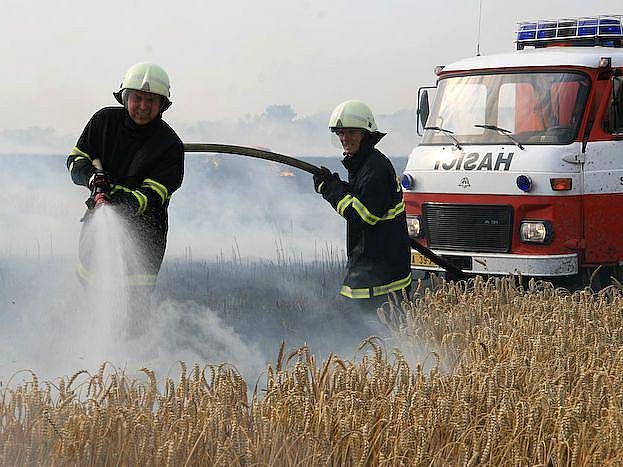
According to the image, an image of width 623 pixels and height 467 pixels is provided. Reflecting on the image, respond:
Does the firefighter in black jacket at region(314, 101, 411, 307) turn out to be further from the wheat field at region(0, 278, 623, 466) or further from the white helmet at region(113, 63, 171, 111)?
the wheat field at region(0, 278, 623, 466)

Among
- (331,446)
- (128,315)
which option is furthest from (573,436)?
(128,315)

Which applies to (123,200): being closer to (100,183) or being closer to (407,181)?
(100,183)

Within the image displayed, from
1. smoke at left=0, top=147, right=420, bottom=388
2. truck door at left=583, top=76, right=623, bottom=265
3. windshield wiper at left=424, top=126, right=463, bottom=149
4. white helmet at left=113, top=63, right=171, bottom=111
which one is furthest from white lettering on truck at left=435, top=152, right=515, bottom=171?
white helmet at left=113, top=63, right=171, bottom=111

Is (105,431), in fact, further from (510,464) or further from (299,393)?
(510,464)

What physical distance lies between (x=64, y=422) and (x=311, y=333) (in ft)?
12.4

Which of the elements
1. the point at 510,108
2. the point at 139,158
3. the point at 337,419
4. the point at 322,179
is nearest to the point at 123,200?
the point at 139,158

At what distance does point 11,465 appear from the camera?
4156 millimetres

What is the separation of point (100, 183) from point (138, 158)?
369 mm

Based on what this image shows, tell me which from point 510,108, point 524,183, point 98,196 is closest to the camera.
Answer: point 98,196

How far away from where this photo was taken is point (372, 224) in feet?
22.9

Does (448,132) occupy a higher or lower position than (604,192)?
higher

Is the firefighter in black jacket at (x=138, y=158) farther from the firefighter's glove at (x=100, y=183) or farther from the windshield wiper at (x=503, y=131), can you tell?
the windshield wiper at (x=503, y=131)

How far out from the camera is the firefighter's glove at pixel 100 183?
6.31 metres

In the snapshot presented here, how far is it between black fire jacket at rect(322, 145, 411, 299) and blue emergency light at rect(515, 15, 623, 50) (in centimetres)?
410
